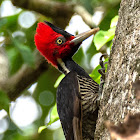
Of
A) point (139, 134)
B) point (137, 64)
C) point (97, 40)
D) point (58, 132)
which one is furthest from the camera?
point (58, 132)

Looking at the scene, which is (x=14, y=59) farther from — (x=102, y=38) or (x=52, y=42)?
(x=102, y=38)

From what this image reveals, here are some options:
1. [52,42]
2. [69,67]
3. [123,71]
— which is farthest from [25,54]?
[123,71]

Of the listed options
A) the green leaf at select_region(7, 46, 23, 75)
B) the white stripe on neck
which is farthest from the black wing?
the green leaf at select_region(7, 46, 23, 75)

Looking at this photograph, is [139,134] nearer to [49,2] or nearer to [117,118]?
[117,118]

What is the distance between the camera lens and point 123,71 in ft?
6.08

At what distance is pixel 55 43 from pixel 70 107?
1.22 m

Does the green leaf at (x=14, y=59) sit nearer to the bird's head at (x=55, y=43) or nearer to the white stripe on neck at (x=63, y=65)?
the bird's head at (x=55, y=43)

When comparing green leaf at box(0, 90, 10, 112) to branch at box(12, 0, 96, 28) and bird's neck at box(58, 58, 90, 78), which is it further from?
branch at box(12, 0, 96, 28)

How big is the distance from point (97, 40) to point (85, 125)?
87 centimetres

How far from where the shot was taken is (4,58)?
4328 mm

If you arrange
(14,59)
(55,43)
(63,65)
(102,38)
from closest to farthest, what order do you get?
(102,38), (63,65), (55,43), (14,59)

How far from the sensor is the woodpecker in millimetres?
2619

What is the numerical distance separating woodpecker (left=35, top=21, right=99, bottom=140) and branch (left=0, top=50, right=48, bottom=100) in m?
0.78

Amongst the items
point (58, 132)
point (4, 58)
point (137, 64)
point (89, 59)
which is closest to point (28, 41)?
point (4, 58)
